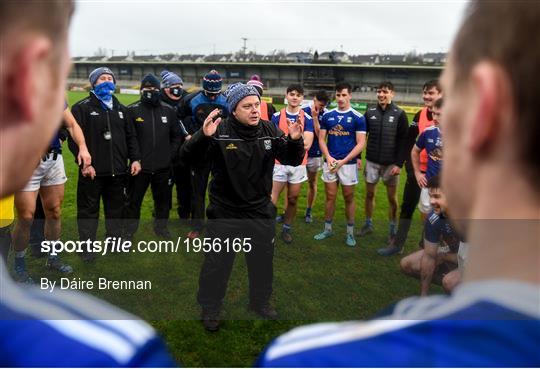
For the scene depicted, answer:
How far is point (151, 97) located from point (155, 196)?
1.48 m

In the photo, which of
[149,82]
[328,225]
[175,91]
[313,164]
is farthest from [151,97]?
[328,225]

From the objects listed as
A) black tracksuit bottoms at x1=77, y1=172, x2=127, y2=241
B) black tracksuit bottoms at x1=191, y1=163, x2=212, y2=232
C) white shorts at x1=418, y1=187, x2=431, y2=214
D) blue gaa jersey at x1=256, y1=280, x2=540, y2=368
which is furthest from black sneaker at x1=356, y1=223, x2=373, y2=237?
blue gaa jersey at x1=256, y1=280, x2=540, y2=368

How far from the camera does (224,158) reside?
382 cm

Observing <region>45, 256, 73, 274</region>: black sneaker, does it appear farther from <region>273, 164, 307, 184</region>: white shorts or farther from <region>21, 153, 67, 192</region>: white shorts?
<region>273, 164, 307, 184</region>: white shorts

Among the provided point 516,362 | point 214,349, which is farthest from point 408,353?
point 214,349

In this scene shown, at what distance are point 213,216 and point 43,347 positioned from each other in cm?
339

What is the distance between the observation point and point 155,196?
20.1ft

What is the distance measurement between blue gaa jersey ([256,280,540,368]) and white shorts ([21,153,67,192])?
441cm

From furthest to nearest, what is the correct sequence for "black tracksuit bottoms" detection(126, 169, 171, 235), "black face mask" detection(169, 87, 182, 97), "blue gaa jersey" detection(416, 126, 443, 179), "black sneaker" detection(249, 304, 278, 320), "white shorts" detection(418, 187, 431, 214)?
"black face mask" detection(169, 87, 182, 97)
"black tracksuit bottoms" detection(126, 169, 171, 235)
"white shorts" detection(418, 187, 431, 214)
"blue gaa jersey" detection(416, 126, 443, 179)
"black sneaker" detection(249, 304, 278, 320)

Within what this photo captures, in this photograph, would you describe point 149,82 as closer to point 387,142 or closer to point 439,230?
point 387,142

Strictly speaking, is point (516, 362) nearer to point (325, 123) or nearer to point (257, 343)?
point (257, 343)

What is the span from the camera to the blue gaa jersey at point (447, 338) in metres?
0.51

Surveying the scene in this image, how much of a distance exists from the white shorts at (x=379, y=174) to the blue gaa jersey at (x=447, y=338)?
223 inches

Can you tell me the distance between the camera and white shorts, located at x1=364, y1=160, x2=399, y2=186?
6051 mm
